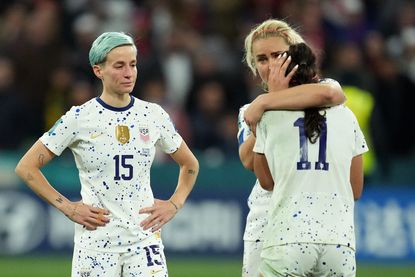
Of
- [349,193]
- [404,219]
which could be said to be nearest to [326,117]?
[349,193]

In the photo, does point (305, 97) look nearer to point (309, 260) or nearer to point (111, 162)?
point (309, 260)

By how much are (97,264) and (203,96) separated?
9.31 m

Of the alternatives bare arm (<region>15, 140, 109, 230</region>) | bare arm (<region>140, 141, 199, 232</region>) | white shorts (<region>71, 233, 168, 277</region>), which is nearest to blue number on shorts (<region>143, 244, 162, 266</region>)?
white shorts (<region>71, 233, 168, 277</region>)

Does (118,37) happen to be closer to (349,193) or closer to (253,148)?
(253,148)

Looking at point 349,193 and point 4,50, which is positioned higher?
point 4,50

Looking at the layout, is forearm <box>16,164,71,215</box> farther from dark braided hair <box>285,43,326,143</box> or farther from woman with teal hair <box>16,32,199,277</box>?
dark braided hair <box>285,43,326,143</box>

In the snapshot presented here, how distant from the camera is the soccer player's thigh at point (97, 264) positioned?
7105 millimetres

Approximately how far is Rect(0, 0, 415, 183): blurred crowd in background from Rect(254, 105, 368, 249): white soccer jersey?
27.7 ft

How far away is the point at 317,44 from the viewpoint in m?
16.5

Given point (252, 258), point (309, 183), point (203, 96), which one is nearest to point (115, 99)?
point (252, 258)

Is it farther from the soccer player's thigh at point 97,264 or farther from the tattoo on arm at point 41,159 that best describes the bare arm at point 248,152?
the tattoo on arm at point 41,159

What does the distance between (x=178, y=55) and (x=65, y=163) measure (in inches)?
107

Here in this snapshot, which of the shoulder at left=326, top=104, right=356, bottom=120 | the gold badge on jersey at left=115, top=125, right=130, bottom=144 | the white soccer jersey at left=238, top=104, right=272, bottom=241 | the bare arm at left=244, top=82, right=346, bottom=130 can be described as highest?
the bare arm at left=244, top=82, right=346, bottom=130

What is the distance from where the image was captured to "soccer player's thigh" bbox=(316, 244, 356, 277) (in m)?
6.18
